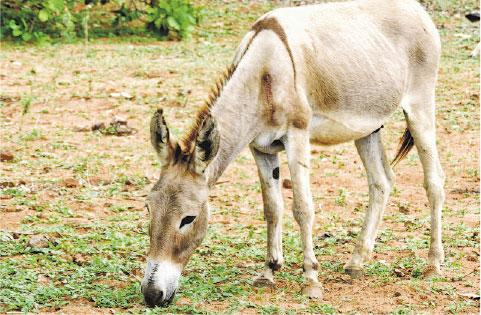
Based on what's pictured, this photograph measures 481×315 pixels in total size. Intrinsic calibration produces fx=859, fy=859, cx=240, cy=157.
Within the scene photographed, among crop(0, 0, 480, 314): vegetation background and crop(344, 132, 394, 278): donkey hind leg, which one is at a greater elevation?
crop(344, 132, 394, 278): donkey hind leg

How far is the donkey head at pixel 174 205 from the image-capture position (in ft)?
16.2

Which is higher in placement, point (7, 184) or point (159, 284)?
point (159, 284)

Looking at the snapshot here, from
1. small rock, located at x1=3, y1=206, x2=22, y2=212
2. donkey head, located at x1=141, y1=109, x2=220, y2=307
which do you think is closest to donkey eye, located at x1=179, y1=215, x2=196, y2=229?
donkey head, located at x1=141, y1=109, x2=220, y2=307

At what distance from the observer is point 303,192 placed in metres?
5.59

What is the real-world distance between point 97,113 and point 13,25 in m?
5.07

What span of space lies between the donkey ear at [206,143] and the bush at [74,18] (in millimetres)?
10185

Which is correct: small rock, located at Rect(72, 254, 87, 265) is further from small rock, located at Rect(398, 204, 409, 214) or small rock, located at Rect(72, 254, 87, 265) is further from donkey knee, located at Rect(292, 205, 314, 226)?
small rock, located at Rect(398, 204, 409, 214)

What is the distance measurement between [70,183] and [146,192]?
727 mm

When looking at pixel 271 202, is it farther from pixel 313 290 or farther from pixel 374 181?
pixel 374 181

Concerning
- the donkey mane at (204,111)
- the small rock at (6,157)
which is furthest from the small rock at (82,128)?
the donkey mane at (204,111)

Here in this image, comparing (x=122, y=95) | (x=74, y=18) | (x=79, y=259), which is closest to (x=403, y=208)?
(x=79, y=259)

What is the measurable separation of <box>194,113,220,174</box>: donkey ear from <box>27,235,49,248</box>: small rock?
177 centimetres

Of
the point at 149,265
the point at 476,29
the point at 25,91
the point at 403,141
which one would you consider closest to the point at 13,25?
the point at 25,91

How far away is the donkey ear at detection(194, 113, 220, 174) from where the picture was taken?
4973 millimetres
